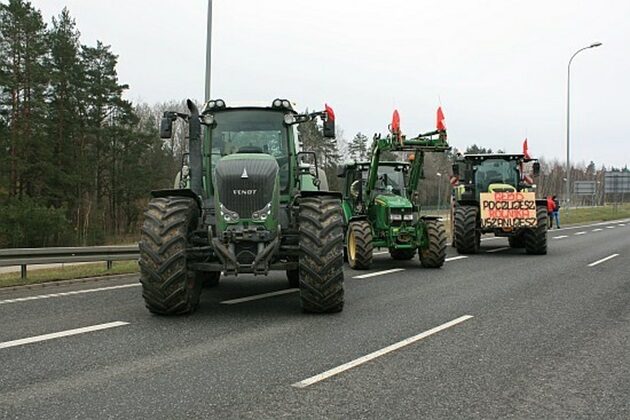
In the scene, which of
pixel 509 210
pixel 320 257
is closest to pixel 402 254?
pixel 509 210

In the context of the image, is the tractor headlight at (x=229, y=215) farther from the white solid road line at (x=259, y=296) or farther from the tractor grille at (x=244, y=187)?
the white solid road line at (x=259, y=296)

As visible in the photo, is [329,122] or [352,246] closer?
[329,122]

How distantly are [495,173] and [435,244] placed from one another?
6.31m

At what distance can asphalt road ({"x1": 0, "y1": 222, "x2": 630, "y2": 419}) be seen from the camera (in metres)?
4.30

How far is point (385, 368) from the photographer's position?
5.25m

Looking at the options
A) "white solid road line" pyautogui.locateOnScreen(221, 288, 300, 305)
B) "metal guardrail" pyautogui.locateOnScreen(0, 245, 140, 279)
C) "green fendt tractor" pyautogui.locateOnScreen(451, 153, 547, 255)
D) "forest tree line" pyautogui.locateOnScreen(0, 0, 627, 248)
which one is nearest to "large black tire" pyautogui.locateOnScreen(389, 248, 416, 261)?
"green fendt tractor" pyautogui.locateOnScreen(451, 153, 547, 255)

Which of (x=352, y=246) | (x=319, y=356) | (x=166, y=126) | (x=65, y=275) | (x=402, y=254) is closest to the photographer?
(x=319, y=356)

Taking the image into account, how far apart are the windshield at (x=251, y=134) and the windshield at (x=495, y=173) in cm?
1112

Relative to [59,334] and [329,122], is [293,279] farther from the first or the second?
[59,334]

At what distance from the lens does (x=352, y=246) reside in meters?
13.2

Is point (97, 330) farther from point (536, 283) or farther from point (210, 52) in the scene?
point (210, 52)

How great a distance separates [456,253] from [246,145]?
34.5 feet

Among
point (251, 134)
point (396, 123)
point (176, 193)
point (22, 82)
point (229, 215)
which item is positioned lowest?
point (229, 215)

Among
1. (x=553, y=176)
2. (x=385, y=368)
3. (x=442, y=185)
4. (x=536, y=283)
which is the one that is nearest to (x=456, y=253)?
(x=536, y=283)
